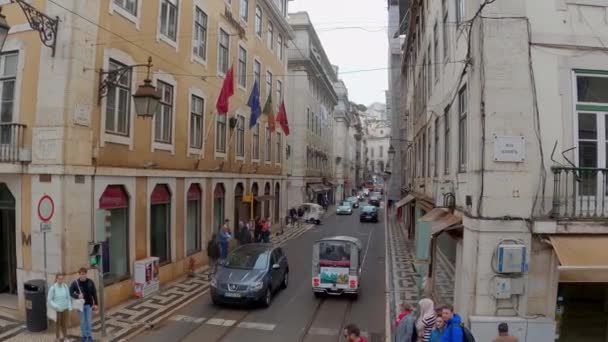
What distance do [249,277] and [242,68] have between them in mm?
14661

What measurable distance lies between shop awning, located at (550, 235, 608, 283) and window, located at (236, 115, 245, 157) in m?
18.4

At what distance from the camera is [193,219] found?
1927 cm

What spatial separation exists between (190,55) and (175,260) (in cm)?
796

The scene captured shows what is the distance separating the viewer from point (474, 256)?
866 cm

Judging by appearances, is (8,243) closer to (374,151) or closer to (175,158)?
(175,158)

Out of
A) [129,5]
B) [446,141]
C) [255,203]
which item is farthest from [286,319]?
[255,203]

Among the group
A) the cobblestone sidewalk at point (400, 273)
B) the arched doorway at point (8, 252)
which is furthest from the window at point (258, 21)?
the arched doorway at point (8, 252)

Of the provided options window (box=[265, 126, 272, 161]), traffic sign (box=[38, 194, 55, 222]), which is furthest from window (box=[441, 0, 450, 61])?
window (box=[265, 126, 272, 161])

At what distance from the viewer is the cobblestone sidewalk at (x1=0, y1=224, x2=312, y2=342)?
35.1 feet

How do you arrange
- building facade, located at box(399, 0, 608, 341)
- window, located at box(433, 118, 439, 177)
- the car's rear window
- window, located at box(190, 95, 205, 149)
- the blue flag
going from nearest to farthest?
building facade, located at box(399, 0, 608, 341)
the car's rear window
window, located at box(433, 118, 439, 177)
window, located at box(190, 95, 205, 149)
the blue flag

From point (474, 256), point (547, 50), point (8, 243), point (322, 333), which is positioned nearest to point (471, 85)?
point (547, 50)

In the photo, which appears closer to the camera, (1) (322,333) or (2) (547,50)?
(2) (547,50)

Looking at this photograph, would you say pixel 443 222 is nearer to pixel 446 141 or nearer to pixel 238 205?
pixel 446 141

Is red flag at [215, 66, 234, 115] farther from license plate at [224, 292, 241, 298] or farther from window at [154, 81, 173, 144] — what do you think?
license plate at [224, 292, 241, 298]
